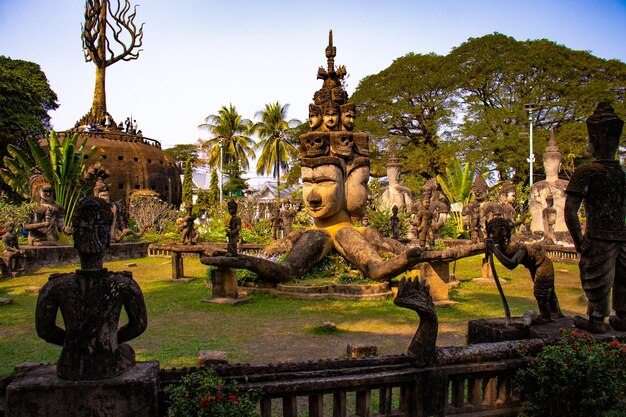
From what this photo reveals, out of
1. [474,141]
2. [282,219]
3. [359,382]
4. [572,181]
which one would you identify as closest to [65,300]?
[359,382]

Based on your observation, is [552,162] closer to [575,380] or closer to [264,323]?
[264,323]

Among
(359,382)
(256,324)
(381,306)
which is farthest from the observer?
(381,306)

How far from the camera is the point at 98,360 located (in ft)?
10.4

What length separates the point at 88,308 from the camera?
3199 millimetres

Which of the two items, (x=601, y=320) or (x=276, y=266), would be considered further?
(x=276, y=266)

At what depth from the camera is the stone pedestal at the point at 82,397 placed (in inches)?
120

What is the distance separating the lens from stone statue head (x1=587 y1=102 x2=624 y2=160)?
15.6ft

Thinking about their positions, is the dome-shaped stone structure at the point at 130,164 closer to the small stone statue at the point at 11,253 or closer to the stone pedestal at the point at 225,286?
the small stone statue at the point at 11,253

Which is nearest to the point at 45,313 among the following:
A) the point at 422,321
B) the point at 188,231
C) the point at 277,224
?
the point at 422,321

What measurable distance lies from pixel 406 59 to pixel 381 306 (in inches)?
1280

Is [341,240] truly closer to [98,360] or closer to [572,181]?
[572,181]

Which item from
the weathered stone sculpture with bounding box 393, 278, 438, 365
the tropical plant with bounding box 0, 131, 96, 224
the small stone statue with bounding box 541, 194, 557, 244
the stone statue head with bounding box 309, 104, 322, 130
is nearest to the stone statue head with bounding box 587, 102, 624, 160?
the weathered stone sculpture with bounding box 393, 278, 438, 365

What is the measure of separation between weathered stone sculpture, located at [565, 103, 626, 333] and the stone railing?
104cm

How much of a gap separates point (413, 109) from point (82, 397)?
119 ft
